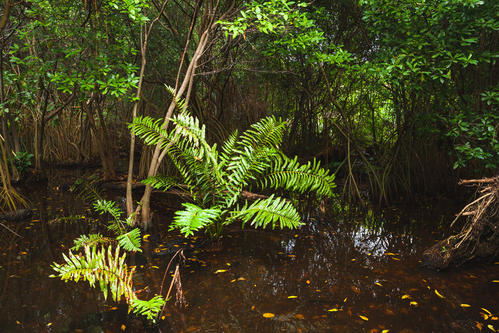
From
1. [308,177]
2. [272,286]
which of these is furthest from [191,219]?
[308,177]

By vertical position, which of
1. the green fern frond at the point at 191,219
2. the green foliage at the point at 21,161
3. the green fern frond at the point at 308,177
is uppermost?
the green fern frond at the point at 308,177

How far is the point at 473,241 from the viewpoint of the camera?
10.0ft

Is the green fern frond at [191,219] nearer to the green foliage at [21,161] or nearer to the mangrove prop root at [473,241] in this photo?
the mangrove prop root at [473,241]

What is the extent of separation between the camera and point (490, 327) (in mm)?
2260

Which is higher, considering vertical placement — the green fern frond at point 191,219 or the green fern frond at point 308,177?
the green fern frond at point 308,177

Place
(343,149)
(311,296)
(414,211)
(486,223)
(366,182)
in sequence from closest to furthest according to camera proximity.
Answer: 1. (311,296)
2. (486,223)
3. (414,211)
4. (366,182)
5. (343,149)

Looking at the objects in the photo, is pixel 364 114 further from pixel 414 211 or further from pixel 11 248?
pixel 11 248

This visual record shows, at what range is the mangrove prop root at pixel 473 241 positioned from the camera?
2.88m

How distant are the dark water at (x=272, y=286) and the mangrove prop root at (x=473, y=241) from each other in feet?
0.43

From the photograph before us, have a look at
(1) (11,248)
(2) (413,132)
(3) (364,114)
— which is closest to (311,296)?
(1) (11,248)

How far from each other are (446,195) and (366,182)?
1402 mm

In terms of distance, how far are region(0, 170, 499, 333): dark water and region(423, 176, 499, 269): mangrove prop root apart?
5.1 inches

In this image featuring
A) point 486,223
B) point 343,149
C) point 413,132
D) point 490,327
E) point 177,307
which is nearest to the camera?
point 490,327

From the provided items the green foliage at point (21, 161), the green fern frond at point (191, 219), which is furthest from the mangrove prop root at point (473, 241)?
the green foliage at point (21, 161)
